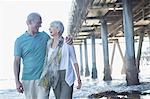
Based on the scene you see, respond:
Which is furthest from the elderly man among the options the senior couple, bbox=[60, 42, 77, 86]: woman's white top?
bbox=[60, 42, 77, 86]: woman's white top

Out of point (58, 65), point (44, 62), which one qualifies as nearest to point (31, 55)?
point (44, 62)

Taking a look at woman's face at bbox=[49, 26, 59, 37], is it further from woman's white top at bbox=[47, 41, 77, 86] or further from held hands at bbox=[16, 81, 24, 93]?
held hands at bbox=[16, 81, 24, 93]

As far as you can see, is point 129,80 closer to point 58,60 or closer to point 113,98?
point 113,98

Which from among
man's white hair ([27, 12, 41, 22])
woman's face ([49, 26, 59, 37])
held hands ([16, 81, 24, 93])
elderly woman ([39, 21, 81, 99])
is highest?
man's white hair ([27, 12, 41, 22])

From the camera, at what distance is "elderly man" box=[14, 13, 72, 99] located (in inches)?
184

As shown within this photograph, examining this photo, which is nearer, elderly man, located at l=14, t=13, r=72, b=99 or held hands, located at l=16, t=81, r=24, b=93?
held hands, located at l=16, t=81, r=24, b=93

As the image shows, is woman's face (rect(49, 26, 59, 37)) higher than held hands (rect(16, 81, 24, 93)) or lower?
higher

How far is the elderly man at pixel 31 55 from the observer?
4.67 metres

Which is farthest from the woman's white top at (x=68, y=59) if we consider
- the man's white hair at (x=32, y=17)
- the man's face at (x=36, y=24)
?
the man's white hair at (x=32, y=17)

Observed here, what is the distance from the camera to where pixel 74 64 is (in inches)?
181

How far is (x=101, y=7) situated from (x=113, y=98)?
10.1 m

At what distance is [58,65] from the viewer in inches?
183

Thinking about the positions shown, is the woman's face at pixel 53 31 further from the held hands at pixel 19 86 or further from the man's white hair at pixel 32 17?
the held hands at pixel 19 86

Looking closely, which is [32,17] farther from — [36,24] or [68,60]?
[68,60]
